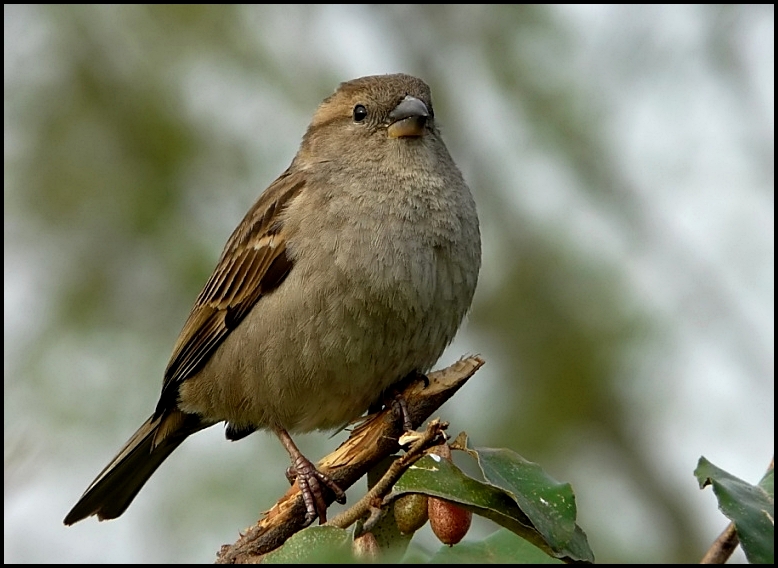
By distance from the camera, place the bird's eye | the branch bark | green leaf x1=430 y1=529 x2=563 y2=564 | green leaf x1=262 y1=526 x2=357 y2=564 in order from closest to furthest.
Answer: green leaf x1=262 y1=526 x2=357 y2=564
green leaf x1=430 y1=529 x2=563 y2=564
the branch bark
the bird's eye

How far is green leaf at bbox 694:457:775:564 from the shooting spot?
94.6 inches

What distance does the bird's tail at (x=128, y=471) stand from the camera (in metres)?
5.27

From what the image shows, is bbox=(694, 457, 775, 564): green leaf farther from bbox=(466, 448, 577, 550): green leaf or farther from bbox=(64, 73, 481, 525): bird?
bbox=(64, 73, 481, 525): bird

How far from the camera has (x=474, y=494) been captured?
9.09ft

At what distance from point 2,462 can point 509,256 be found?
775 cm

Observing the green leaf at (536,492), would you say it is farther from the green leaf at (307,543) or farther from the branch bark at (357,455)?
the branch bark at (357,455)

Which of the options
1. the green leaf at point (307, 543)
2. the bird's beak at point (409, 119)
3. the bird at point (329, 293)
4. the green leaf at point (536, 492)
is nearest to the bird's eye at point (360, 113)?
the bird at point (329, 293)

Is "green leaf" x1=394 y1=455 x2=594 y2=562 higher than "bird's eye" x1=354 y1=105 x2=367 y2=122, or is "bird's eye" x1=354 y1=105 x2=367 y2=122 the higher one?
"bird's eye" x1=354 y1=105 x2=367 y2=122

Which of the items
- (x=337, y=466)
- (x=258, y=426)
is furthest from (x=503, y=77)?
(x=337, y=466)

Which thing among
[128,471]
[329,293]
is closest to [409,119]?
[329,293]

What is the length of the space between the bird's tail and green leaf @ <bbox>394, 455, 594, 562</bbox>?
8.63ft

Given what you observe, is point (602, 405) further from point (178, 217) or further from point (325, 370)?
point (325, 370)

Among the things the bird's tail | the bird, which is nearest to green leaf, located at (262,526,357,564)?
the bird

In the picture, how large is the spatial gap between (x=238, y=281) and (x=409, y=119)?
1.03 meters
